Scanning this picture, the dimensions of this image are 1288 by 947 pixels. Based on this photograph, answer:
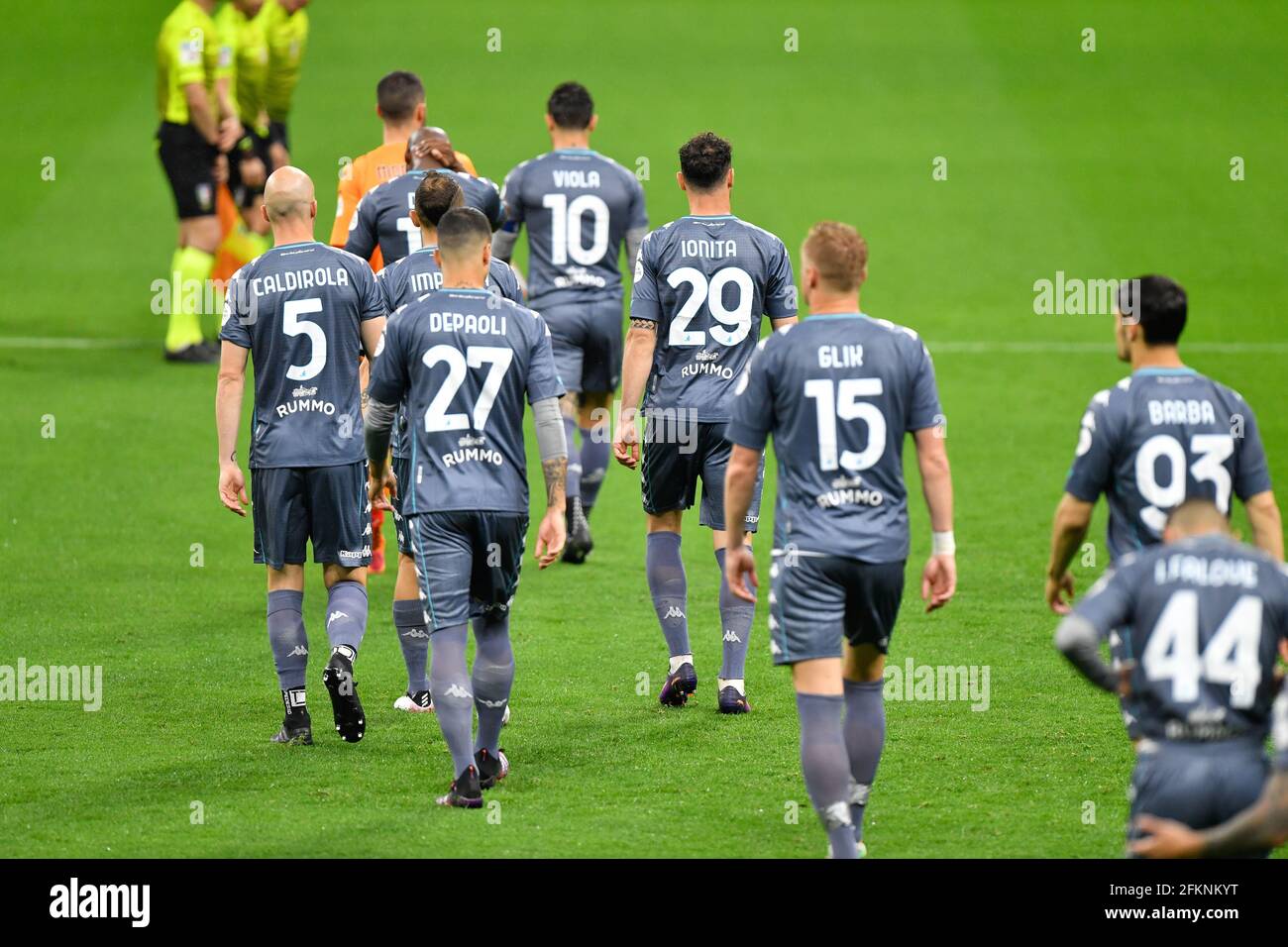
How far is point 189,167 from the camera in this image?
15.9 meters

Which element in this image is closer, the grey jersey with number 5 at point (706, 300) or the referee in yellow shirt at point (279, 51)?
the grey jersey with number 5 at point (706, 300)

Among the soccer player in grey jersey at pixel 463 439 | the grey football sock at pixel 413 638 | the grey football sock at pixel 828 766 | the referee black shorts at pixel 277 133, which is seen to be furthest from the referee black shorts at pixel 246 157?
the grey football sock at pixel 828 766

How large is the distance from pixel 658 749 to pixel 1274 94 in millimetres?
20609

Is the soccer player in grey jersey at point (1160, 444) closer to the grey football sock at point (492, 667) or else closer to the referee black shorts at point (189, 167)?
the grey football sock at point (492, 667)

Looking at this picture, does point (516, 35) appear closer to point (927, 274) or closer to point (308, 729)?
point (927, 274)

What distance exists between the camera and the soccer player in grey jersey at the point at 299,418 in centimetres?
771

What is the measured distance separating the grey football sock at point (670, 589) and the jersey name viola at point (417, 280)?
133 centimetres

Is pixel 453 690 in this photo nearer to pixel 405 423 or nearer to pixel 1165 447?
pixel 405 423

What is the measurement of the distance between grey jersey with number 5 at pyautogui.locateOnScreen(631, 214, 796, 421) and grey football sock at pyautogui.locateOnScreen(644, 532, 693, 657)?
→ 675 mm

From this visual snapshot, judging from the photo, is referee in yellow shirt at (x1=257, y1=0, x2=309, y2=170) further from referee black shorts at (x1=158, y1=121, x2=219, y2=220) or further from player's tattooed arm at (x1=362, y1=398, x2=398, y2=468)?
player's tattooed arm at (x1=362, y1=398, x2=398, y2=468)

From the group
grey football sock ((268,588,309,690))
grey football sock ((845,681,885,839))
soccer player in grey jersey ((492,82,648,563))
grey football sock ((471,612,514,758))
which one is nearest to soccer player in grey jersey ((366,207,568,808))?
grey football sock ((471,612,514,758))
